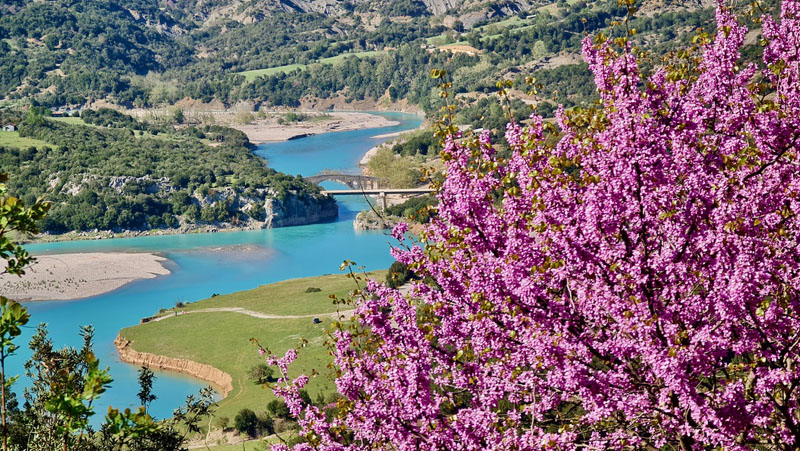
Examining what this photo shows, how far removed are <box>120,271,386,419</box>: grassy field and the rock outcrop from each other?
1.60ft

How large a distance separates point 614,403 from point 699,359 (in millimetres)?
1113

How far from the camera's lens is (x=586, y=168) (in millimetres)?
10250

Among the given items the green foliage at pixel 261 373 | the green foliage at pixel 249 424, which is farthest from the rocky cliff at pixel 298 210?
the green foliage at pixel 249 424

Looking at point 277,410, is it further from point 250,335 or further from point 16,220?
point 16,220

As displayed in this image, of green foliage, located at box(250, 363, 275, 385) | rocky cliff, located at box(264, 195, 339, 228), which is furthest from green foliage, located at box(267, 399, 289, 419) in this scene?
rocky cliff, located at box(264, 195, 339, 228)

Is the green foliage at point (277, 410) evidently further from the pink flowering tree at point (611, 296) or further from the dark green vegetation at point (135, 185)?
the dark green vegetation at point (135, 185)

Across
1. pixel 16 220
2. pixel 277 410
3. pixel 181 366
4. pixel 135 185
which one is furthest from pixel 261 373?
pixel 135 185

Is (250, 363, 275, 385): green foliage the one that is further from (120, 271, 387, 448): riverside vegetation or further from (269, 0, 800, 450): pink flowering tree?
(269, 0, 800, 450): pink flowering tree

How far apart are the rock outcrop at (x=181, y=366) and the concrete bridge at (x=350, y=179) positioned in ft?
271

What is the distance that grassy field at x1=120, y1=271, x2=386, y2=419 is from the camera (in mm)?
52703

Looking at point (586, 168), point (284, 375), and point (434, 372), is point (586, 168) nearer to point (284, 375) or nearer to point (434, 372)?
point (434, 372)

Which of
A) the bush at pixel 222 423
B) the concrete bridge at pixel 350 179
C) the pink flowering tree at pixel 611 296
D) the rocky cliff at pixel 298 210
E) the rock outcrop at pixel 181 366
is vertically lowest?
the rocky cliff at pixel 298 210

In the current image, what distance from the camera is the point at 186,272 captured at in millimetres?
100000

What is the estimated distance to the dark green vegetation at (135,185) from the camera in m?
128
